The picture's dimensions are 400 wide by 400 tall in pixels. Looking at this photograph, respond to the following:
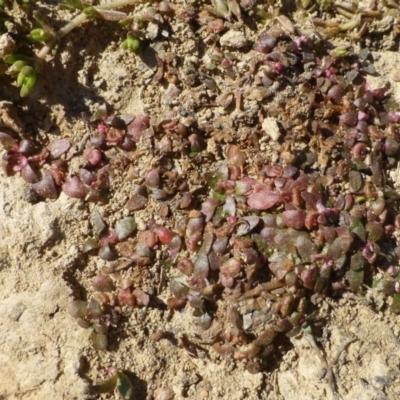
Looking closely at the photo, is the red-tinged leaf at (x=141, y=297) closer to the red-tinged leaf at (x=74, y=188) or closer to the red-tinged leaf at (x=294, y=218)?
the red-tinged leaf at (x=74, y=188)

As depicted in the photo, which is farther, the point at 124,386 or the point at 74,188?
the point at 74,188

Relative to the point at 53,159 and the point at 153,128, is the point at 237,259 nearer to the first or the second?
the point at 153,128

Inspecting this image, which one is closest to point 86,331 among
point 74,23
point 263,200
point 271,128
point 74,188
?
point 74,188

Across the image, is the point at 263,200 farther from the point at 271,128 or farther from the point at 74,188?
the point at 74,188

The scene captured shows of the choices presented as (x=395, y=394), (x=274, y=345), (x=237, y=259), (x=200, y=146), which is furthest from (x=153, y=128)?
(x=395, y=394)

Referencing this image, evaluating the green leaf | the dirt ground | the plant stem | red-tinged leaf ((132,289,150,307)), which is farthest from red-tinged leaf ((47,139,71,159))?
the green leaf

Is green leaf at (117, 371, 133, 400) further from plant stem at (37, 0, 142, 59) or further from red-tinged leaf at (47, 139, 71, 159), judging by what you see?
plant stem at (37, 0, 142, 59)

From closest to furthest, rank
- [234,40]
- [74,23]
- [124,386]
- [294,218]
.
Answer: [124,386], [294,218], [74,23], [234,40]
